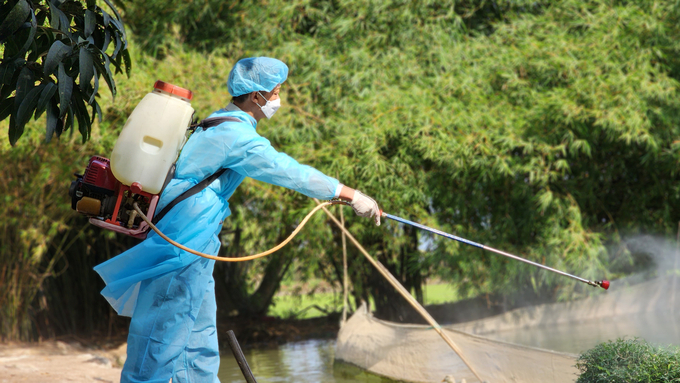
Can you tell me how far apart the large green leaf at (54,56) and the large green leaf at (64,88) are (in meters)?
0.04

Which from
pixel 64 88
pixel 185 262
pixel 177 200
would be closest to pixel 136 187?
pixel 177 200

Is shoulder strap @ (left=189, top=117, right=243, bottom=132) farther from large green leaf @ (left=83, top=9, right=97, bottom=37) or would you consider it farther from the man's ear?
large green leaf @ (left=83, top=9, right=97, bottom=37)

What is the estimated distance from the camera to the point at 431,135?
17.7 feet

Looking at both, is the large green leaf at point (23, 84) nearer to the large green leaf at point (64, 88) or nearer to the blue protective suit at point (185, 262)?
the large green leaf at point (64, 88)

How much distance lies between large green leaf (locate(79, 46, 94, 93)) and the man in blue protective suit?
417mm

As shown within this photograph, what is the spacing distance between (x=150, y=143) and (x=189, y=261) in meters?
A: 0.45

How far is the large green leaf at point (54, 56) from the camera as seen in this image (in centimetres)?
203

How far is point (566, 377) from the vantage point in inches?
118

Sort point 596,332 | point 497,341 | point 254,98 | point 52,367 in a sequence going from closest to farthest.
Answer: point 254,98, point 497,341, point 52,367, point 596,332

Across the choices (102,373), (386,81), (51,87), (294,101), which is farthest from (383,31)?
(51,87)

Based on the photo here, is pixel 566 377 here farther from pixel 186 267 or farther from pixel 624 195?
pixel 624 195

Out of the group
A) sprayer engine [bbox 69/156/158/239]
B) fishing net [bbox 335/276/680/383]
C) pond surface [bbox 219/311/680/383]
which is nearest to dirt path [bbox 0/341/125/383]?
pond surface [bbox 219/311/680/383]

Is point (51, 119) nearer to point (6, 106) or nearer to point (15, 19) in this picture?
point (6, 106)

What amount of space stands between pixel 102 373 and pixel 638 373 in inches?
139
